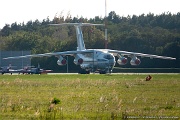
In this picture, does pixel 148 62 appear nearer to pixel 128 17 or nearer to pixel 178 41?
pixel 178 41

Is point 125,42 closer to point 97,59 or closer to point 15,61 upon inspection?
point 15,61

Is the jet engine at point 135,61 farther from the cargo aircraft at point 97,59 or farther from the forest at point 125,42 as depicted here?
the forest at point 125,42

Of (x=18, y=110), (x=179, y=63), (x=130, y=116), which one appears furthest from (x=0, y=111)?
(x=179, y=63)

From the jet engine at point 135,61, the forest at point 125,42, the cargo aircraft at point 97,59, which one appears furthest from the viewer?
the forest at point 125,42

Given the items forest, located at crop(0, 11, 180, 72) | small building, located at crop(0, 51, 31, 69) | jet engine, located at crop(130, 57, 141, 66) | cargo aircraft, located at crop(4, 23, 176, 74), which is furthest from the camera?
small building, located at crop(0, 51, 31, 69)

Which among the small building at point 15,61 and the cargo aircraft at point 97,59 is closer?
the cargo aircraft at point 97,59

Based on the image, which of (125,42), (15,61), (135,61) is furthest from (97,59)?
(125,42)

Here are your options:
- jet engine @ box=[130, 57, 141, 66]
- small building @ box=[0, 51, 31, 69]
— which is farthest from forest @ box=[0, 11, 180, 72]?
jet engine @ box=[130, 57, 141, 66]

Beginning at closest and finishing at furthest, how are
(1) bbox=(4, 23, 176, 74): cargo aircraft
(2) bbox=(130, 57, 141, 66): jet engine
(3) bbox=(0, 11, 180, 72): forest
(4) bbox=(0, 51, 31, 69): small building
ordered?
1. (1) bbox=(4, 23, 176, 74): cargo aircraft
2. (2) bbox=(130, 57, 141, 66): jet engine
3. (3) bbox=(0, 11, 180, 72): forest
4. (4) bbox=(0, 51, 31, 69): small building

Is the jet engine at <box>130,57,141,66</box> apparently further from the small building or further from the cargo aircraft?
the small building

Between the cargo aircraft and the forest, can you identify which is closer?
the cargo aircraft

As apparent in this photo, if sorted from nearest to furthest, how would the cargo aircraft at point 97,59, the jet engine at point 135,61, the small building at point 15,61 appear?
the cargo aircraft at point 97,59 < the jet engine at point 135,61 < the small building at point 15,61

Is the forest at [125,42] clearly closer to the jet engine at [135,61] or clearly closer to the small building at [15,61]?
the small building at [15,61]

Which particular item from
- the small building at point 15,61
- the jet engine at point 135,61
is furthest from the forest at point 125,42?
the jet engine at point 135,61
